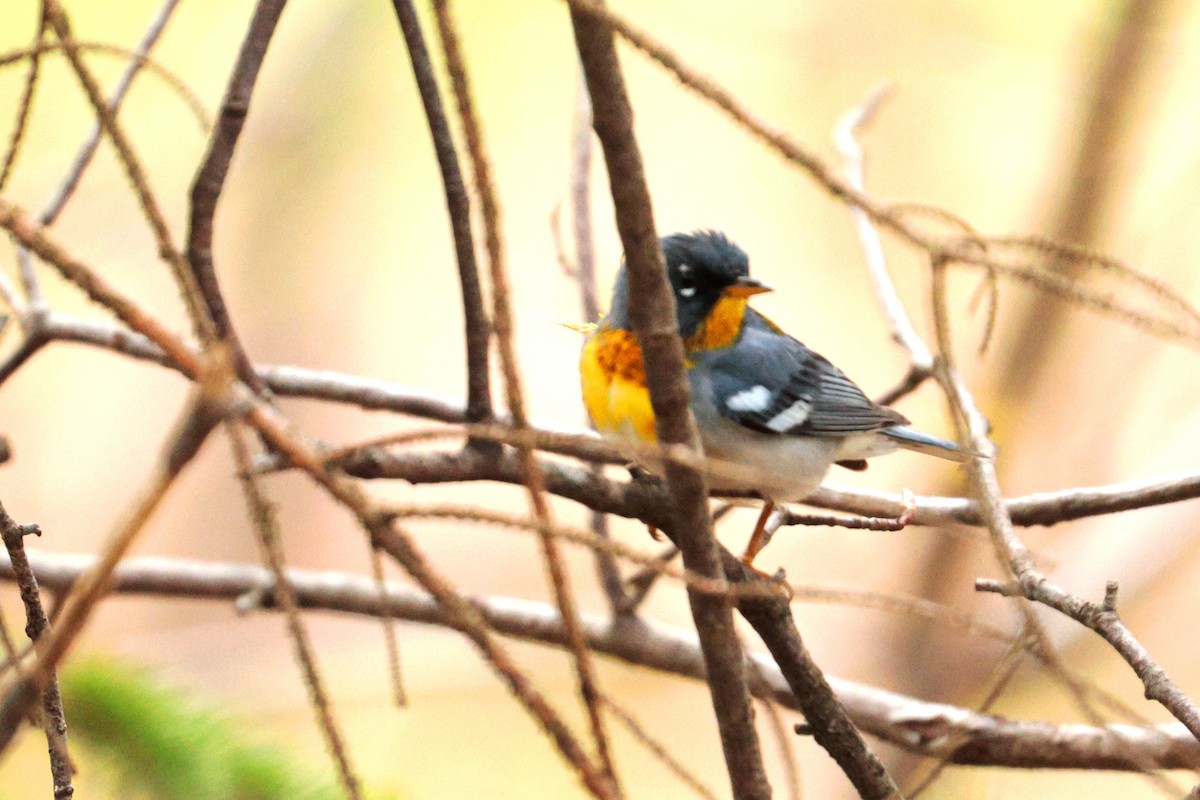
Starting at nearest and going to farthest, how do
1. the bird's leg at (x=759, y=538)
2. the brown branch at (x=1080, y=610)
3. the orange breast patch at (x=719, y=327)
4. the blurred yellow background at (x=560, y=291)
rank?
the brown branch at (x=1080, y=610) → the bird's leg at (x=759, y=538) → the orange breast patch at (x=719, y=327) → the blurred yellow background at (x=560, y=291)

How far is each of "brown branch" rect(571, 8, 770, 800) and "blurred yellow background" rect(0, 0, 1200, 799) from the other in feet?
5.71

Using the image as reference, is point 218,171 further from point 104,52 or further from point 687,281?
point 687,281

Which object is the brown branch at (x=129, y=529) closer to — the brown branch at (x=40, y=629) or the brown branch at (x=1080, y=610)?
the brown branch at (x=40, y=629)

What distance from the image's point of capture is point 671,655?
4.62 ft

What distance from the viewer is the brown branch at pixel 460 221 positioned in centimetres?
87

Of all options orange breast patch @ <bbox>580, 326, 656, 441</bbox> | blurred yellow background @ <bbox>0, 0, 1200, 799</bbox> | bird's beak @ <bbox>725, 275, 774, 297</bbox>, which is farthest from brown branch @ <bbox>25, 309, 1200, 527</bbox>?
blurred yellow background @ <bbox>0, 0, 1200, 799</bbox>

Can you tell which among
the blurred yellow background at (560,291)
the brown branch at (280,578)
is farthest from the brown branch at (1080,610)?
the blurred yellow background at (560,291)

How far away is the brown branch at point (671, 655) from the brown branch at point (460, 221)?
1.00 ft

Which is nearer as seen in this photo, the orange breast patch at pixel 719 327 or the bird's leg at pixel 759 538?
the bird's leg at pixel 759 538

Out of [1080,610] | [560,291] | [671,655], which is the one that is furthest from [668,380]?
[560,291]

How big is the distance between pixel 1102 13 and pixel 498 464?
7.67ft

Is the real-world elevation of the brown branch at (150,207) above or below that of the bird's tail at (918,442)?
below

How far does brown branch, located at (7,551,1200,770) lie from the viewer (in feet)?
3.52

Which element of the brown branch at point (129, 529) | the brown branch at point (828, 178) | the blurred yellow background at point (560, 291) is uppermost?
the blurred yellow background at point (560, 291)
